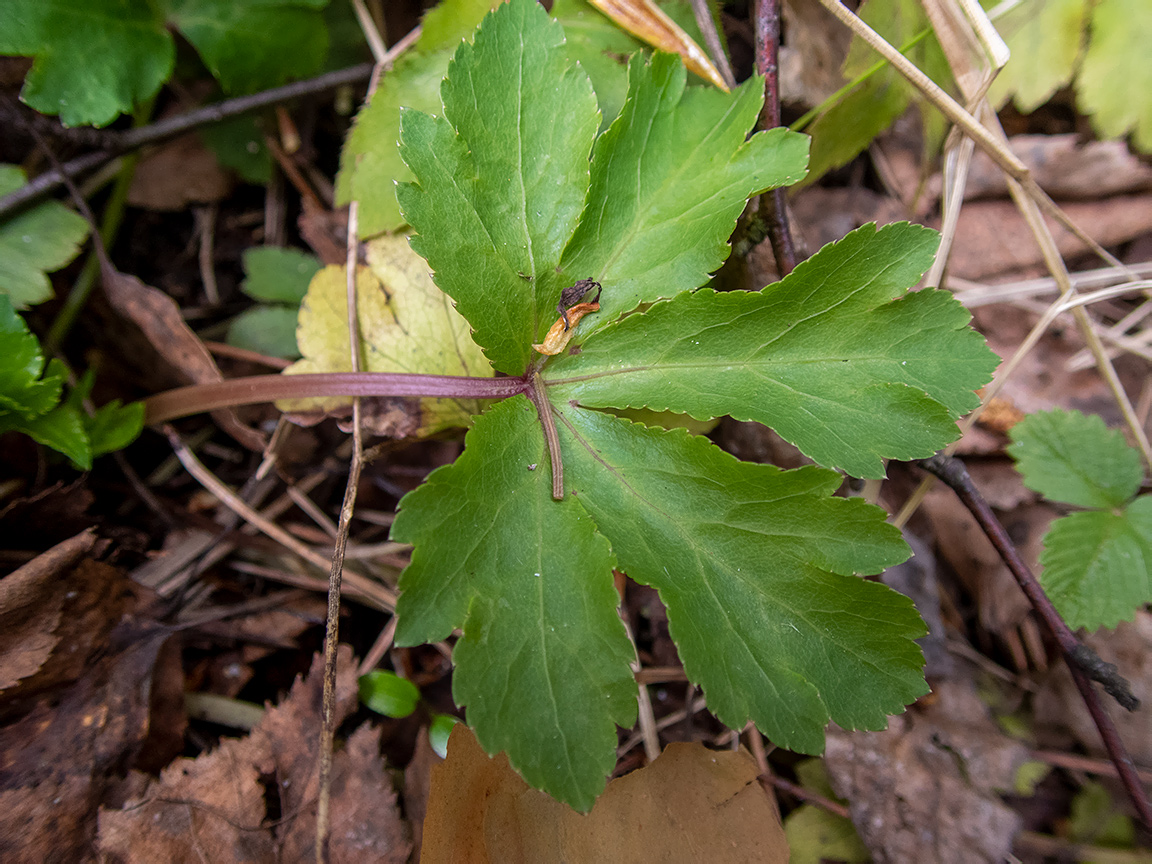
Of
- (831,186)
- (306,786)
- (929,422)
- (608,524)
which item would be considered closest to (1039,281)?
(831,186)

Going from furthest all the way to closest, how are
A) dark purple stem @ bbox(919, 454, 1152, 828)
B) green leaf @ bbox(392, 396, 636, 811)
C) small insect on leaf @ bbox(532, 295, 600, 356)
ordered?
1. dark purple stem @ bbox(919, 454, 1152, 828)
2. small insect on leaf @ bbox(532, 295, 600, 356)
3. green leaf @ bbox(392, 396, 636, 811)

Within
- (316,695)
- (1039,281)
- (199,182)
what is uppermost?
(199,182)

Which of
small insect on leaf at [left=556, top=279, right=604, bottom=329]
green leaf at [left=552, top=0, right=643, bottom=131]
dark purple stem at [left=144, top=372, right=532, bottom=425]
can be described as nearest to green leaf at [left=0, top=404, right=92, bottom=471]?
dark purple stem at [left=144, top=372, right=532, bottom=425]

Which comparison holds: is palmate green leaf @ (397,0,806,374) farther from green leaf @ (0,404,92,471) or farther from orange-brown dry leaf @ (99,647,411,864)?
orange-brown dry leaf @ (99,647,411,864)

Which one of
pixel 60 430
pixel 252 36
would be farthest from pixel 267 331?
pixel 252 36

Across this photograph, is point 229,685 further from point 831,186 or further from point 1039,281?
→ point 1039,281

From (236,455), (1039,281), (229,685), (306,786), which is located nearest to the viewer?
(306,786)

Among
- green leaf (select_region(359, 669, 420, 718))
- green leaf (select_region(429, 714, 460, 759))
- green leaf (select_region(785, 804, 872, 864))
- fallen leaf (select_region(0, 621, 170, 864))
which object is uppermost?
fallen leaf (select_region(0, 621, 170, 864))

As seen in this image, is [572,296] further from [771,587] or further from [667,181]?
[771,587]
